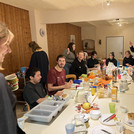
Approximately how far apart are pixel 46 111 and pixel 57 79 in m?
1.06

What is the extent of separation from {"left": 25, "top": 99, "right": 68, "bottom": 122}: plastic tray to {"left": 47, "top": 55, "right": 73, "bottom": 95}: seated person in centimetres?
70

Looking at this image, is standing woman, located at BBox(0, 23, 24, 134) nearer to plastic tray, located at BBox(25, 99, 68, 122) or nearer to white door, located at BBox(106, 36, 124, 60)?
plastic tray, located at BBox(25, 99, 68, 122)

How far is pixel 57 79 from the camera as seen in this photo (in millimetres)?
2529

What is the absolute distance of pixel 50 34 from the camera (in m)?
5.11

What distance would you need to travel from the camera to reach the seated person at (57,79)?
7.89 ft

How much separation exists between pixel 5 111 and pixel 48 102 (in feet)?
3.62

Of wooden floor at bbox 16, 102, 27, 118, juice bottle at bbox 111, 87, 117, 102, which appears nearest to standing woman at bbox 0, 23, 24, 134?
juice bottle at bbox 111, 87, 117, 102

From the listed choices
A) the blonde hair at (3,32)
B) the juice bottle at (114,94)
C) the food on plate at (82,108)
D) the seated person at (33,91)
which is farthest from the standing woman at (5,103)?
the juice bottle at (114,94)

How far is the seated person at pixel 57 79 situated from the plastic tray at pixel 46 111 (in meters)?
0.70

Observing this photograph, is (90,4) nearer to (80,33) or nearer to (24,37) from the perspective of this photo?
(24,37)

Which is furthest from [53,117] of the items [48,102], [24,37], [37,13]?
[37,13]

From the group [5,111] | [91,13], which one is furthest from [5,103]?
[91,13]

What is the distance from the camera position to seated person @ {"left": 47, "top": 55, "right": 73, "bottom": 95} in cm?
241

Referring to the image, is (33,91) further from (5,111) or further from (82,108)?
(5,111)
